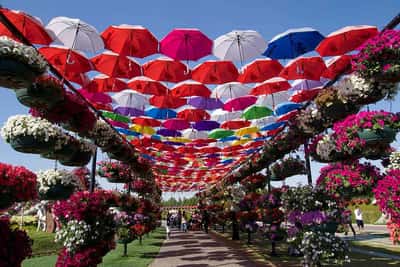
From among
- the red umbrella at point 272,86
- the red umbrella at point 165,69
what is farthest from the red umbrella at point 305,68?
the red umbrella at point 165,69

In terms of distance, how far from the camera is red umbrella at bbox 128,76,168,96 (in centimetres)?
763

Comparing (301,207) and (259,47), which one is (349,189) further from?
(259,47)

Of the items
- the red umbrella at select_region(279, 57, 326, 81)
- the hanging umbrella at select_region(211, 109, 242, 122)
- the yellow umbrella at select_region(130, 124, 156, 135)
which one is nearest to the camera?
the red umbrella at select_region(279, 57, 326, 81)

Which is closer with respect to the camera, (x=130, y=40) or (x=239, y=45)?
Result: (x=130, y=40)

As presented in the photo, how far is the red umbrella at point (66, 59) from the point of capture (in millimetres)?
6293

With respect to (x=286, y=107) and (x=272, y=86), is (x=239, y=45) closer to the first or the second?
(x=272, y=86)

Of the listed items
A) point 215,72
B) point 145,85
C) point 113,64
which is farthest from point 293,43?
point 113,64

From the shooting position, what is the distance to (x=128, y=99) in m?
9.04

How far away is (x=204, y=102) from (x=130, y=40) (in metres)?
3.65

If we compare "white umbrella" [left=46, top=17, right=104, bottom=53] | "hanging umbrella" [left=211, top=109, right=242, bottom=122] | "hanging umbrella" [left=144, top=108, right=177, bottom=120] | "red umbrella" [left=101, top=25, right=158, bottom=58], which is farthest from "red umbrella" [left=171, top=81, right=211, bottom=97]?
"hanging umbrella" [left=211, top=109, right=242, bottom=122]

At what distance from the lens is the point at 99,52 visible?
6.13 m

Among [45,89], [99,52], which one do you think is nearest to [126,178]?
[99,52]

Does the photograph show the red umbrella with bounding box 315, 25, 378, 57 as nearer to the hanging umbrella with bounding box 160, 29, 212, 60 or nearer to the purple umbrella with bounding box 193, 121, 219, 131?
the hanging umbrella with bounding box 160, 29, 212, 60

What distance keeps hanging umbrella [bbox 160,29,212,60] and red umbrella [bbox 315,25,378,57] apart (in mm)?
2372
